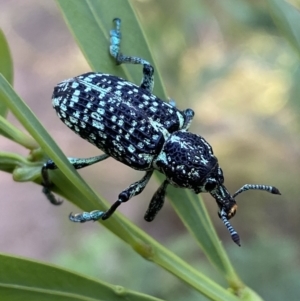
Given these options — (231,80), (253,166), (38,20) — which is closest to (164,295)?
(253,166)

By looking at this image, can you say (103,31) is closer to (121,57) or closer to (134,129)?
(121,57)

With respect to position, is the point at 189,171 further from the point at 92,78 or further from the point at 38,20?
the point at 38,20

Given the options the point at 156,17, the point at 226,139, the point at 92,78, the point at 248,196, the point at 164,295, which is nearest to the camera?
the point at 92,78

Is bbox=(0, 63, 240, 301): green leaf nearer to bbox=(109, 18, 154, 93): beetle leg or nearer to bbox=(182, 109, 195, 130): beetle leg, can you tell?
bbox=(109, 18, 154, 93): beetle leg

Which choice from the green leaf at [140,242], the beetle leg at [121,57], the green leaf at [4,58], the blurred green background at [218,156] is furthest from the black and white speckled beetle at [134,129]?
the blurred green background at [218,156]

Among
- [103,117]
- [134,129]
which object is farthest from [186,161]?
[103,117]

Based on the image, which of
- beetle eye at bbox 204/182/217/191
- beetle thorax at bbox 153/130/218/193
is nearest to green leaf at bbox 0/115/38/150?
beetle thorax at bbox 153/130/218/193
